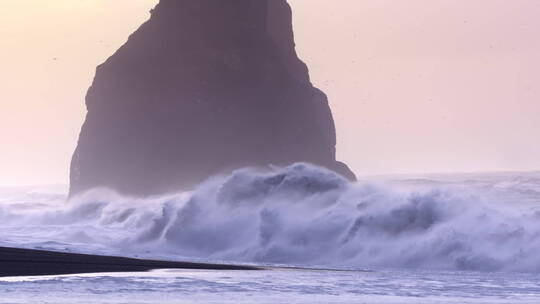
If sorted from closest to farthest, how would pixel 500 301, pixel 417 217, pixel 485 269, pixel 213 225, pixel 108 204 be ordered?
pixel 500 301 → pixel 485 269 → pixel 417 217 → pixel 213 225 → pixel 108 204

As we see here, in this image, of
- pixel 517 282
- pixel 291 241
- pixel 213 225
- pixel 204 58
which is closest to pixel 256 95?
pixel 204 58

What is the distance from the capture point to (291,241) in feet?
168

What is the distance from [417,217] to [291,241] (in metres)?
4.55

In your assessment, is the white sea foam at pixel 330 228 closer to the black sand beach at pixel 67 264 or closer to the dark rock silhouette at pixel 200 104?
the black sand beach at pixel 67 264

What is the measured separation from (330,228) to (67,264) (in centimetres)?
1680

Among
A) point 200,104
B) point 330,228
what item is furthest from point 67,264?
point 200,104

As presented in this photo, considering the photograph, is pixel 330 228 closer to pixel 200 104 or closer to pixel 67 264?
pixel 67 264

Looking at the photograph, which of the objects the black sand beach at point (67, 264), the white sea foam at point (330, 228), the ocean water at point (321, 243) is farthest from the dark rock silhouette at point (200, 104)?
the black sand beach at point (67, 264)

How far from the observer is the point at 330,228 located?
51844mm

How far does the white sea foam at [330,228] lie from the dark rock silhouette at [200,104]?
107 feet

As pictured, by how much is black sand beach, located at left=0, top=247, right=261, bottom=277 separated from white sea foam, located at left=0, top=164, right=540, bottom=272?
8.20m

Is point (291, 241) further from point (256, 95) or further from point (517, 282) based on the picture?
point (256, 95)

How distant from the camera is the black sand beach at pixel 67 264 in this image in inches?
1343

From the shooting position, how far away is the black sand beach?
1343 inches
